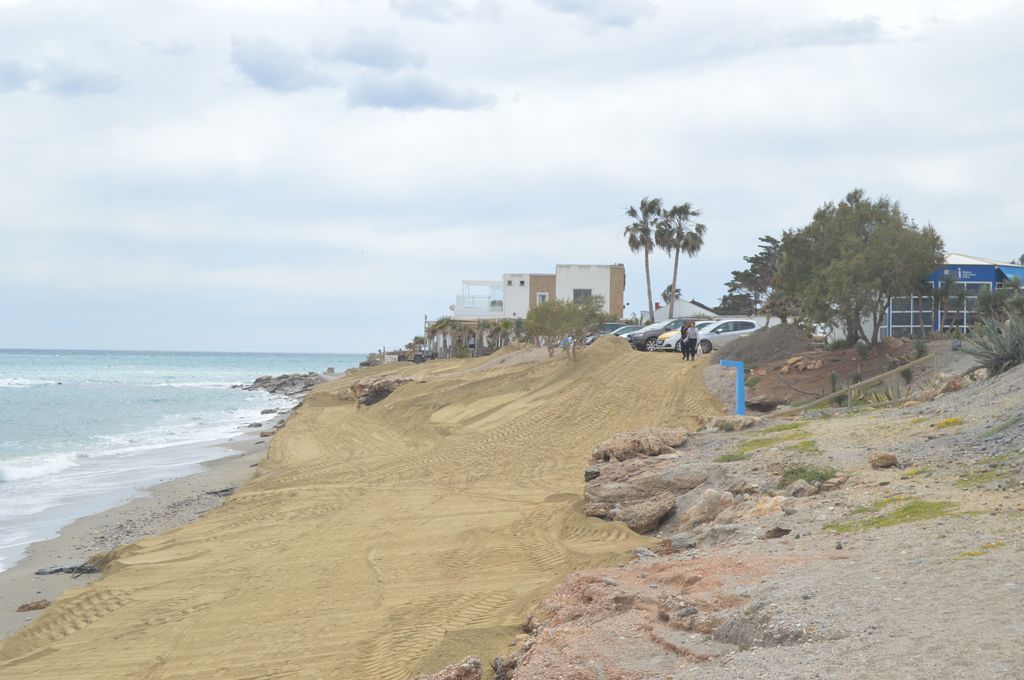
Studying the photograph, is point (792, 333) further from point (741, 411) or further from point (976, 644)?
point (976, 644)

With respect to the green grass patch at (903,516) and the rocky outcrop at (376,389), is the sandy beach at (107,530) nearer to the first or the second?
the green grass patch at (903,516)

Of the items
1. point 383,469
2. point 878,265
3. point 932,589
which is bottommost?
point 383,469

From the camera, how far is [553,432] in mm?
24531

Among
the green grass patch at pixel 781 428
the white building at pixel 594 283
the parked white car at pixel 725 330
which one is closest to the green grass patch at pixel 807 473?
the green grass patch at pixel 781 428

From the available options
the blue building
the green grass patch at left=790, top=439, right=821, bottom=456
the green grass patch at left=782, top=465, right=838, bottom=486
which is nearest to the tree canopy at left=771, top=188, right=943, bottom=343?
the blue building

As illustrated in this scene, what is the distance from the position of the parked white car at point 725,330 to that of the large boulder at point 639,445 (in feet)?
77.1

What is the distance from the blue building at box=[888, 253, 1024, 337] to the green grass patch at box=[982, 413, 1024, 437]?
20170 mm

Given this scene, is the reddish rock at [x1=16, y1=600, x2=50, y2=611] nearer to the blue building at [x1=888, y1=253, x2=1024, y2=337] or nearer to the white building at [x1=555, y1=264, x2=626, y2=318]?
the blue building at [x1=888, y1=253, x2=1024, y2=337]

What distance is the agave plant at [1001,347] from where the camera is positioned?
16.4m

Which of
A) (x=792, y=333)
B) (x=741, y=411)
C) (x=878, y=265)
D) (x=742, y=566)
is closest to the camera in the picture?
(x=742, y=566)

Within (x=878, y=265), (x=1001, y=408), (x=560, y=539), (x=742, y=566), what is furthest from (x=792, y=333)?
(x=742, y=566)

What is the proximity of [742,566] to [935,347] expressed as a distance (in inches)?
769

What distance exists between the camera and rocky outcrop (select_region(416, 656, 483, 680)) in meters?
7.11

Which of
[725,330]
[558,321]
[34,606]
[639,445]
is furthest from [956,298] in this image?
[34,606]
